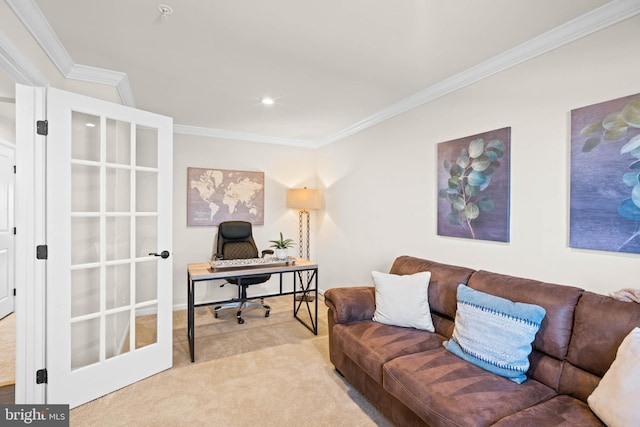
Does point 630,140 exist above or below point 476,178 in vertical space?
above

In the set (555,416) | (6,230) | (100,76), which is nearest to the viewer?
(555,416)

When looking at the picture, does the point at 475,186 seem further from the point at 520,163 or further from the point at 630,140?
the point at 630,140

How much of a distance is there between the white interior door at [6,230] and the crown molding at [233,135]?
2.02m

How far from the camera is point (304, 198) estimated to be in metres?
4.42

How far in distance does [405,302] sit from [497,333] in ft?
2.26

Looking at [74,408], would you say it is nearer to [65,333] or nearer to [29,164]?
[65,333]

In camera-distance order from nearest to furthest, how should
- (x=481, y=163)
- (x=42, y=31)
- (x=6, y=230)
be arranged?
(x=42, y=31)
(x=481, y=163)
(x=6, y=230)

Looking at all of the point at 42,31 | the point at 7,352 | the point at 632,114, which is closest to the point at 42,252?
the point at 42,31

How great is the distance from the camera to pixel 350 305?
2445mm

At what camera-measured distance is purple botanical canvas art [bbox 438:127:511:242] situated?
2258mm

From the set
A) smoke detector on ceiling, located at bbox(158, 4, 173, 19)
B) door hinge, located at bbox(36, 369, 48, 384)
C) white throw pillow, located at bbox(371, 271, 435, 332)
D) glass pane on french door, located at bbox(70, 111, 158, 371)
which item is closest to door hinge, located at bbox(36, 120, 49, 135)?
glass pane on french door, located at bbox(70, 111, 158, 371)

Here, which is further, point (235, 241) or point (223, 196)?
point (223, 196)

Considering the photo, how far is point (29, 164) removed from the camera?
1.92m

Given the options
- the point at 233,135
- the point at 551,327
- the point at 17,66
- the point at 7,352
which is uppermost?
the point at 233,135
